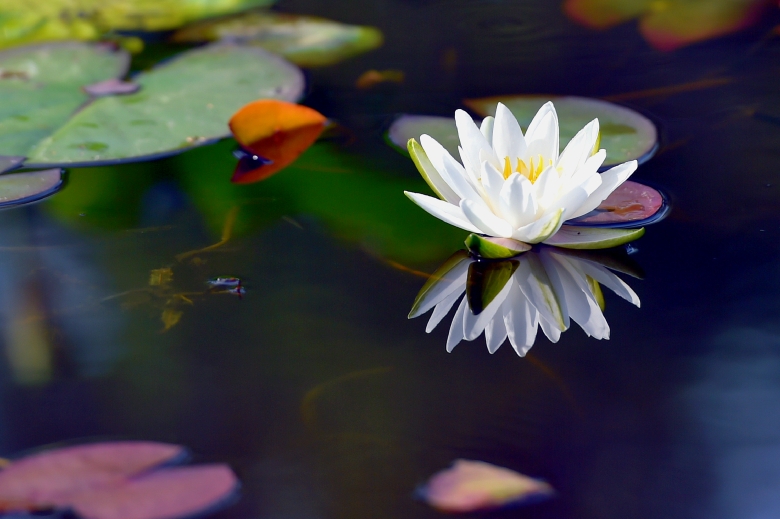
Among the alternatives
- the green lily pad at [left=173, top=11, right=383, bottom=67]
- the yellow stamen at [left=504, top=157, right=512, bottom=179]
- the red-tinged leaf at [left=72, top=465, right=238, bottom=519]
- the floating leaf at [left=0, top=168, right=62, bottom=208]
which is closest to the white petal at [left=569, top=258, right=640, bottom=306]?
the yellow stamen at [left=504, top=157, right=512, bottom=179]

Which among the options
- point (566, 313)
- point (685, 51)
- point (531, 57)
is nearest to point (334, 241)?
point (566, 313)

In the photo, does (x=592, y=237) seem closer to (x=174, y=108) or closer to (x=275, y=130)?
(x=275, y=130)

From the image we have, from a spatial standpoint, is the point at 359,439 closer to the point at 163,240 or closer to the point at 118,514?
the point at 118,514

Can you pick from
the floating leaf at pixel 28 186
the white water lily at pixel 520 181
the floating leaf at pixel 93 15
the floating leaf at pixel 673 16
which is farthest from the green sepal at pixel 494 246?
the floating leaf at pixel 93 15

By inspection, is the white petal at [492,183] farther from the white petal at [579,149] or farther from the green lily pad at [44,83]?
the green lily pad at [44,83]

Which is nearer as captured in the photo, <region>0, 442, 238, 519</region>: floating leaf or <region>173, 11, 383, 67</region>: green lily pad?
<region>0, 442, 238, 519</region>: floating leaf

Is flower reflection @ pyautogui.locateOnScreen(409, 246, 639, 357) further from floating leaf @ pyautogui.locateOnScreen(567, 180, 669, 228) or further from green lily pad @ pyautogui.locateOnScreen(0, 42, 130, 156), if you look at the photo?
green lily pad @ pyautogui.locateOnScreen(0, 42, 130, 156)
